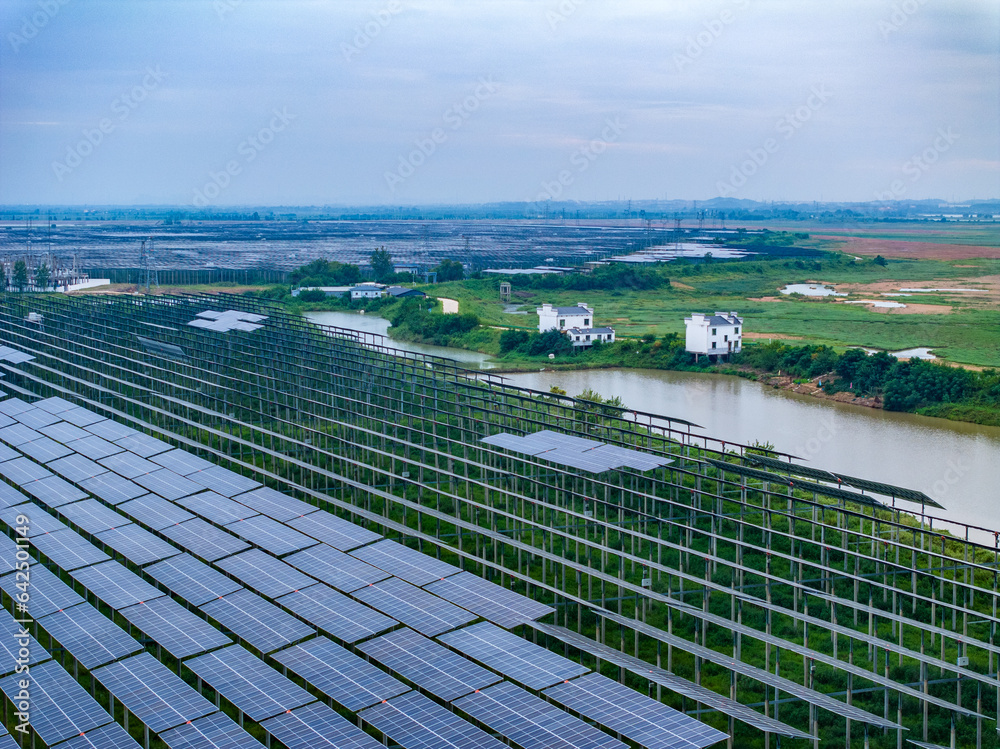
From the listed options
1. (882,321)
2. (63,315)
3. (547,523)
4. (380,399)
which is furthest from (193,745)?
(882,321)

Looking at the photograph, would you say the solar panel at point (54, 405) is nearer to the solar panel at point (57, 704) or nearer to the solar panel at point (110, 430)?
the solar panel at point (110, 430)

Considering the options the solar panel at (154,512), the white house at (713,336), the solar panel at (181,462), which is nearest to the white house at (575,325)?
the white house at (713,336)

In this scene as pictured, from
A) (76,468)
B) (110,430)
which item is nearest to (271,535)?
(76,468)

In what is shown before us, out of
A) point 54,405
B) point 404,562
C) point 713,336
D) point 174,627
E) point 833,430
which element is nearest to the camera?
point 174,627

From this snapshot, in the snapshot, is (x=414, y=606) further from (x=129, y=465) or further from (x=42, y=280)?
(x=42, y=280)

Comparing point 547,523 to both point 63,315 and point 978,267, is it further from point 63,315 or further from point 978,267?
point 978,267

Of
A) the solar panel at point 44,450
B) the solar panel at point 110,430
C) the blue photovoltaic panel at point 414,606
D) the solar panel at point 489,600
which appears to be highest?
Result: the solar panel at point 110,430
